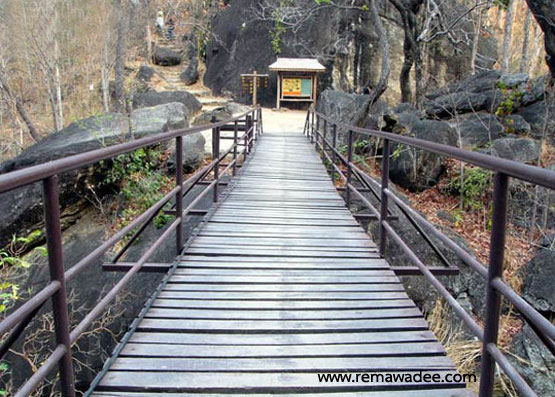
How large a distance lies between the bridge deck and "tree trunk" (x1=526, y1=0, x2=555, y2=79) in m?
7.58

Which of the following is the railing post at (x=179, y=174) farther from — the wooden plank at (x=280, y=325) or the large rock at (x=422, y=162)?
the large rock at (x=422, y=162)

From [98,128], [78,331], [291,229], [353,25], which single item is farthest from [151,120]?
[353,25]

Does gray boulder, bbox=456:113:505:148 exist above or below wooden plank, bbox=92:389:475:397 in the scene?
above

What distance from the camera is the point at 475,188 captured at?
31.2 ft

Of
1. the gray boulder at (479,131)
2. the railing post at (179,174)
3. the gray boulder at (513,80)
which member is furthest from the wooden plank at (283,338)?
the gray boulder at (513,80)

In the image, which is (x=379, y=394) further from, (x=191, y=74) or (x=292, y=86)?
(x=191, y=74)

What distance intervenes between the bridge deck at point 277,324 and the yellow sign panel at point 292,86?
19150mm

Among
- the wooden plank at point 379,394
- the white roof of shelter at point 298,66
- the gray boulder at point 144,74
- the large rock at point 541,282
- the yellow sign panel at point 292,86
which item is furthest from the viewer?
the gray boulder at point 144,74

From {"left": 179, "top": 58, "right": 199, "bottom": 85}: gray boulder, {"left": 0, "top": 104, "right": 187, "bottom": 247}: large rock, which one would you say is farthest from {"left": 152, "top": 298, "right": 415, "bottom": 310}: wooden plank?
{"left": 179, "top": 58, "right": 199, "bottom": 85}: gray boulder

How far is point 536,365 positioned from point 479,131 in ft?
23.8

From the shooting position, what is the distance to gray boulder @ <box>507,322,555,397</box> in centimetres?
463

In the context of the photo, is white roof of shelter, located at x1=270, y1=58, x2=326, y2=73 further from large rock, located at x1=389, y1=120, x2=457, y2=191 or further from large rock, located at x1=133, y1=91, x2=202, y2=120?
large rock, located at x1=389, y1=120, x2=457, y2=191

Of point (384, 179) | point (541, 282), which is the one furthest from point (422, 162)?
point (384, 179)

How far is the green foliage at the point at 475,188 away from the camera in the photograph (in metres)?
9.40
